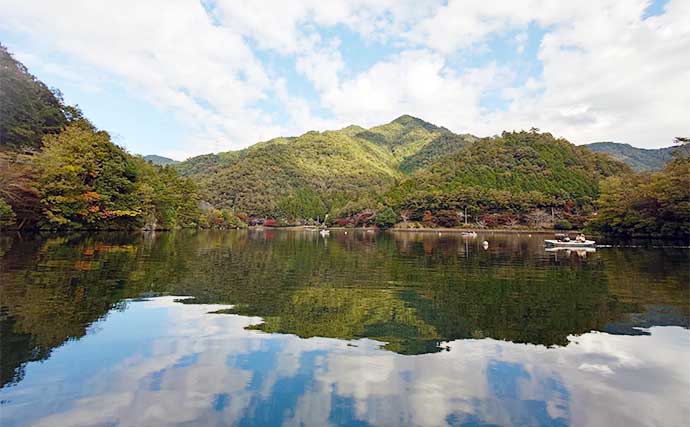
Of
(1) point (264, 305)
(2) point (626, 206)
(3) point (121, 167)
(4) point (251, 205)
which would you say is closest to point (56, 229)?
(3) point (121, 167)

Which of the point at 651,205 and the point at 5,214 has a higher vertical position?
the point at 651,205

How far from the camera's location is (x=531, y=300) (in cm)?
1023

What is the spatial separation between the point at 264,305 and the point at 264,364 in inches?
150

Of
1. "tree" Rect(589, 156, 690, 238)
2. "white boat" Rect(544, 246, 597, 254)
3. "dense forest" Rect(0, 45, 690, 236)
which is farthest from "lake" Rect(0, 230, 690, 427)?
"tree" Rect(589, 156, 690, 238)

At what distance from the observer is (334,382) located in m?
5.00

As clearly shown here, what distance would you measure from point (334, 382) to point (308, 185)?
140 m

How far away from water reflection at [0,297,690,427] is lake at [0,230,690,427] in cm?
2

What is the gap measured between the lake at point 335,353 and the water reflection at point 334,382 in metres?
0.02

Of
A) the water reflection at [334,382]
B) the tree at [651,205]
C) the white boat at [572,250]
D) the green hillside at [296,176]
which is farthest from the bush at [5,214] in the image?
the green hillside at [296,176]

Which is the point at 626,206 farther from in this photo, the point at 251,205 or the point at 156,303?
the point at 251,205

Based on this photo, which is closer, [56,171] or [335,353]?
[335,353]

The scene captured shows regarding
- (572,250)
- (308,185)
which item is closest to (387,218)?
(572,250)

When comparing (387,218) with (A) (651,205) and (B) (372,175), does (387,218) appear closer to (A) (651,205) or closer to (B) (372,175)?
(A) (651,205)

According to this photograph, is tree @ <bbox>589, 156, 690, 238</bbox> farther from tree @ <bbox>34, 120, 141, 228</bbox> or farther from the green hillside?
the green hillside
